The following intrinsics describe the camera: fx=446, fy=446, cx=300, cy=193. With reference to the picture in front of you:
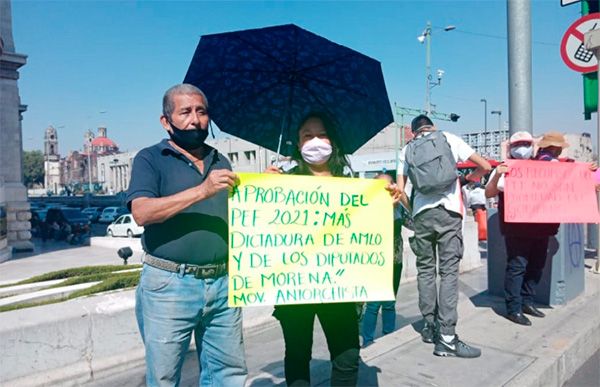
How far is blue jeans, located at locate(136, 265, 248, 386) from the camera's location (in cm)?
224

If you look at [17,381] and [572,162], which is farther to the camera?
[572,162]

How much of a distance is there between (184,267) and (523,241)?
361cm

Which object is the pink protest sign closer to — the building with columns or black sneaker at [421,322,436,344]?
black sneaker at [421,322,436,344]

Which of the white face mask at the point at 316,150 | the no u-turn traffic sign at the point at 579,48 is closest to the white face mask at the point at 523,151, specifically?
the white face mask at the point at 316,150

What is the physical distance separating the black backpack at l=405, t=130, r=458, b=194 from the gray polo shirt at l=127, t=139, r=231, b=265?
199 centimetres

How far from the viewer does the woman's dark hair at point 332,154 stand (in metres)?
2.75

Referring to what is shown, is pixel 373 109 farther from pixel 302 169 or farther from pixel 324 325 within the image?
pixel 324 325

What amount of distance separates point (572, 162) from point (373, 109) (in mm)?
2660

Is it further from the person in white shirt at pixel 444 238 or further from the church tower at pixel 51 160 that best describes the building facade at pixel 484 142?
the church tower at pixel 51 160

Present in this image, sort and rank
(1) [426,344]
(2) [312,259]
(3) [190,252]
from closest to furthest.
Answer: (3) [190,252]
(2) [312,259]
(1) [426,344]

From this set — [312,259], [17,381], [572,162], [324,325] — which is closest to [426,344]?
[324,325]

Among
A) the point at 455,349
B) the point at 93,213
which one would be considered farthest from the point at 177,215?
the point at 93,213

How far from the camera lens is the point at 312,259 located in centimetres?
260

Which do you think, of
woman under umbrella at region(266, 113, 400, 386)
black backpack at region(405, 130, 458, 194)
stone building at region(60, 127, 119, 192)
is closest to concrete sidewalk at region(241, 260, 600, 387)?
woman under umbrella at region(266, 113, 400, 386)
